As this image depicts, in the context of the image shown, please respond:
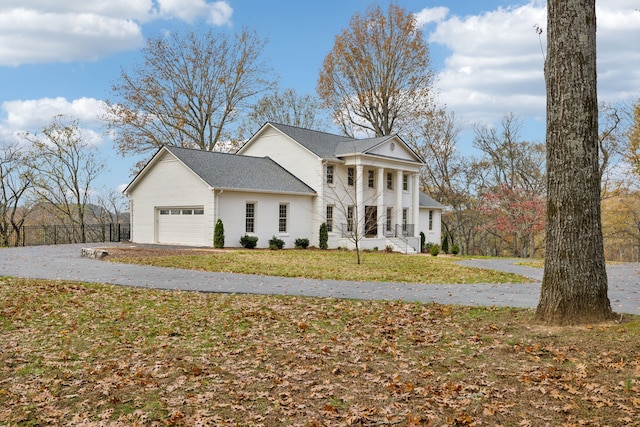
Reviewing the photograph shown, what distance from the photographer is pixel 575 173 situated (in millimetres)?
6621

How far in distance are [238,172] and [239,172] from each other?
0.08m

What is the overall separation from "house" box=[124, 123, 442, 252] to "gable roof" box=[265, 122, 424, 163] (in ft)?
0.29

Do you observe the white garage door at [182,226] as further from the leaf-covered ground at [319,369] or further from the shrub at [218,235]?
the leaf-covered ground at [319,369]

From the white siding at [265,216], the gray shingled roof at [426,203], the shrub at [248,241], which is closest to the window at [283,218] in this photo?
the white siding at [265,216]

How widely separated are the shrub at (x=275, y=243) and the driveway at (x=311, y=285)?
33.6ft

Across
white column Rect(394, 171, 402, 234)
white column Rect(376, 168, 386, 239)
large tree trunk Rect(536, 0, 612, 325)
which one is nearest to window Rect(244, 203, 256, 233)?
white column Rect(376, 168, 386, 239)

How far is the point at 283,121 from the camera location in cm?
4356

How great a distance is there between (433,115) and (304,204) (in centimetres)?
1530

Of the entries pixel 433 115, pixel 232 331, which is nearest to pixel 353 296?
pixel 232 331

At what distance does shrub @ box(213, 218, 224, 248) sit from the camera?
82.1ft

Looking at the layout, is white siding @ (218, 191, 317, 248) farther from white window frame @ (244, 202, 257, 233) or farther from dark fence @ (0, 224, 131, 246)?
dark fence @ (0, 224, 131, 246)

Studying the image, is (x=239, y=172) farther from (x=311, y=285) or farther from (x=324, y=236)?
(x=311, y=285)

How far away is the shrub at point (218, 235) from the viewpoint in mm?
25031

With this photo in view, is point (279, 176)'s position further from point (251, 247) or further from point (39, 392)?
point (39, 392)
